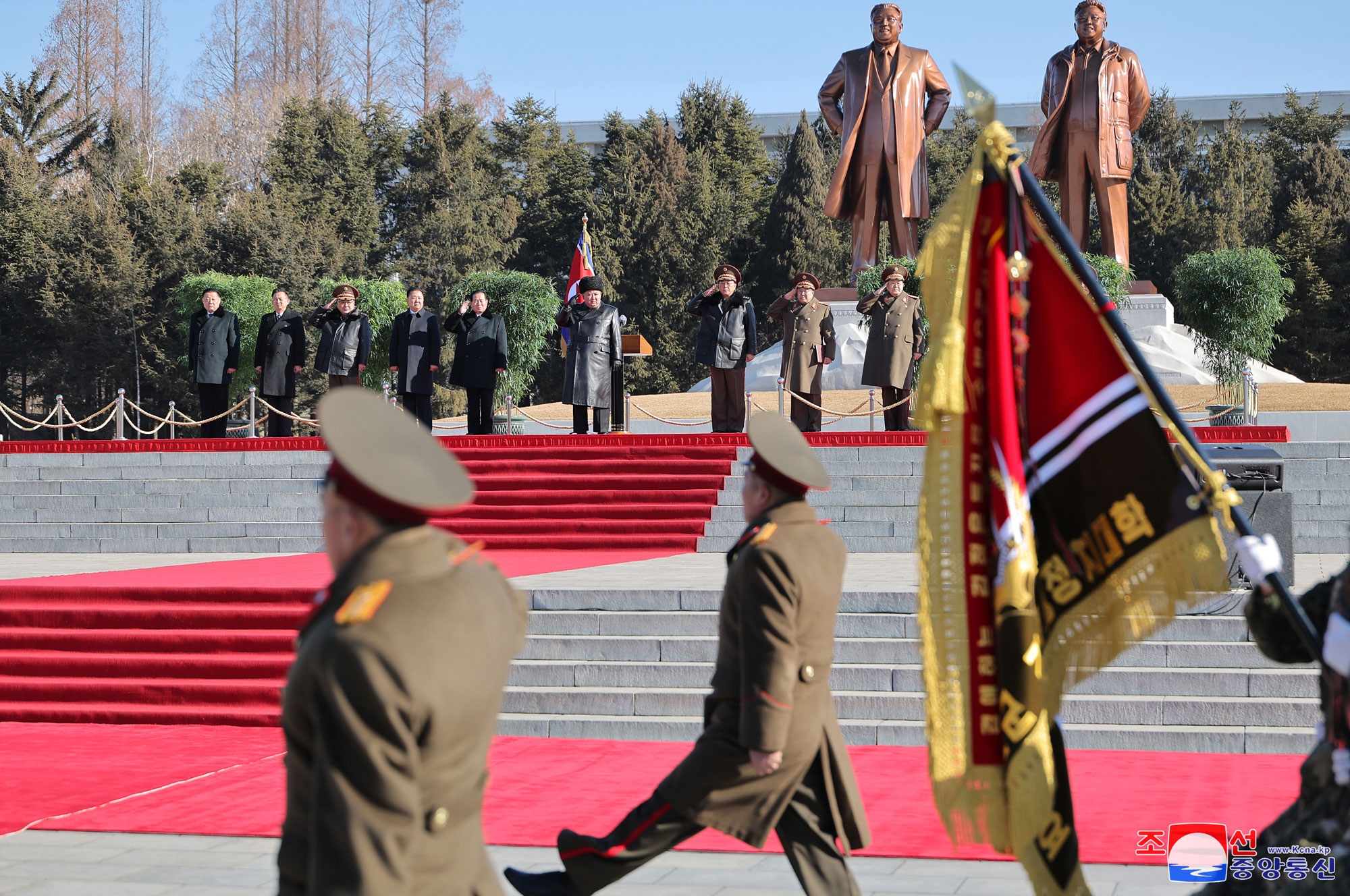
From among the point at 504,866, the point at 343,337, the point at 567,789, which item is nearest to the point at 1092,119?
the point at 343,337

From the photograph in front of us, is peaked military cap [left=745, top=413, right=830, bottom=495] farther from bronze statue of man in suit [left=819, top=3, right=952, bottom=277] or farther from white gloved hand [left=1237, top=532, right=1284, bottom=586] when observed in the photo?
bronze statue of man in suit [left=819, top=3, right=952, bottom=277]

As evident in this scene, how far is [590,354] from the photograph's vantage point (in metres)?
13.7

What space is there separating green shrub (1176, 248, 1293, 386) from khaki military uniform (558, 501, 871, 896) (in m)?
15.8

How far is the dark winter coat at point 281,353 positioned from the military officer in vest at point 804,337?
5.51 m

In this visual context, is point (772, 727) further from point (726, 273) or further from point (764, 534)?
point (726, 273)

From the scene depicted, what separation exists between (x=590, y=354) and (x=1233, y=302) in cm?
923

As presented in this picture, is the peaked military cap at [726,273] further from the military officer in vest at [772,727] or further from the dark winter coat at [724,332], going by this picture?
the military officer in vest at [772,727]

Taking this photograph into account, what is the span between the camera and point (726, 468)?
1278 cm

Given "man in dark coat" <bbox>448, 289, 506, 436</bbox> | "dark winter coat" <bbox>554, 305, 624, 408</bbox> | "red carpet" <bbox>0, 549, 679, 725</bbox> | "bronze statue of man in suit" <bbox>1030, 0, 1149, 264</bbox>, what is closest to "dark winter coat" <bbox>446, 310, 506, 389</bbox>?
"man in dark coat" <bbox>448, 289, 506, 436</bbox>

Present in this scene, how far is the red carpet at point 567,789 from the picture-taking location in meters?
4.90

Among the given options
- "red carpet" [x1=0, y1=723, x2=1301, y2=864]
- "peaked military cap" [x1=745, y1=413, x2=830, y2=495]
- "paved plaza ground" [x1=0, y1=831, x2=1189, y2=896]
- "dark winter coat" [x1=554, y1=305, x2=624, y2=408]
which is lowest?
"red carpet" [x1=0, y1=723, x2=1301, y2=864]

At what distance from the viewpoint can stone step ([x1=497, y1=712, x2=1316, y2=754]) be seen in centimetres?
608

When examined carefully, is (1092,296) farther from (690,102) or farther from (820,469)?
(690,102)

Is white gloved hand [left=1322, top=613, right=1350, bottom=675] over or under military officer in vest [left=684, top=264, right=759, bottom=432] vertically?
under
